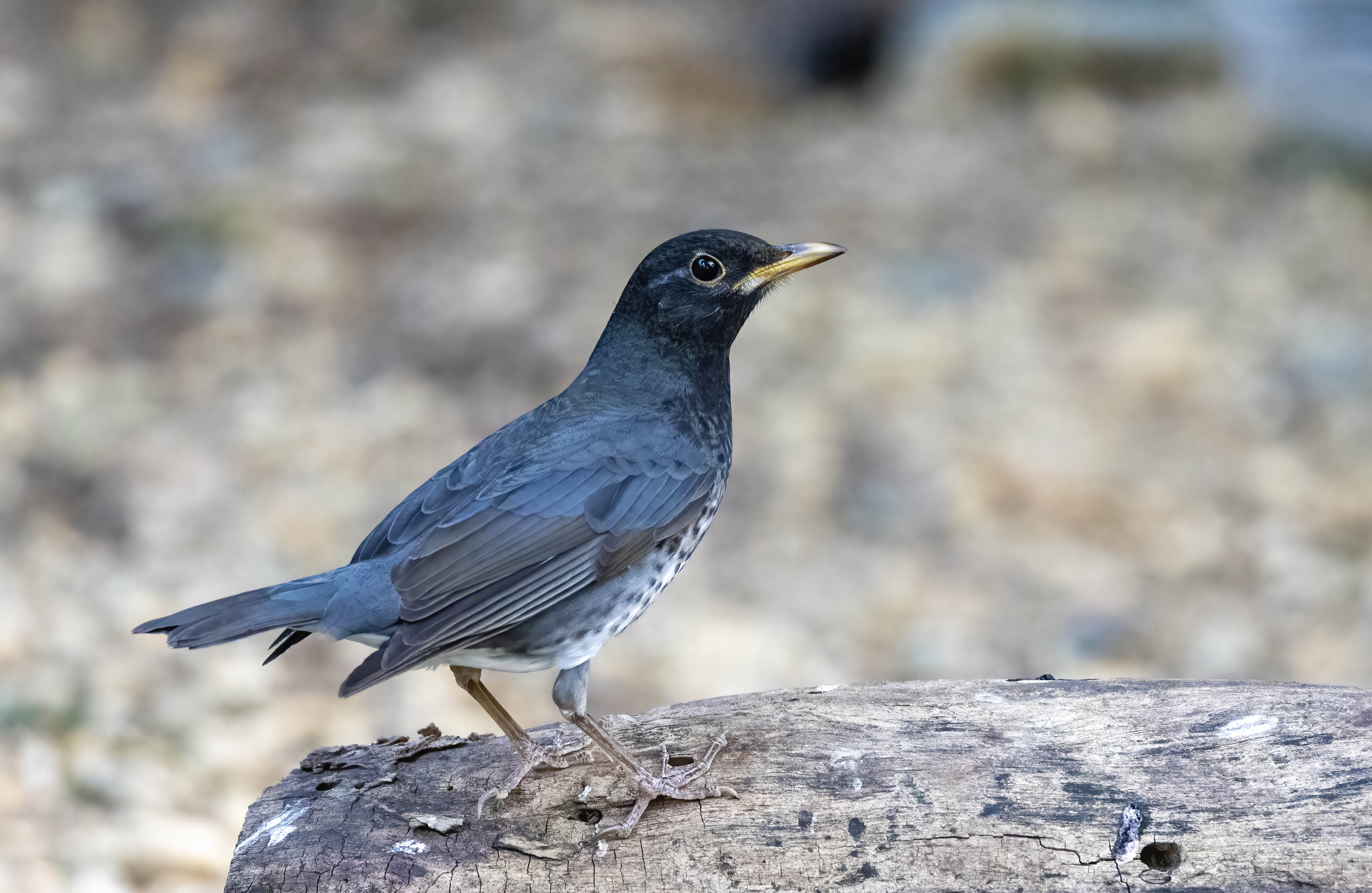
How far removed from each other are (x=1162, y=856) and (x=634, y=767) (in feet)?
5.03

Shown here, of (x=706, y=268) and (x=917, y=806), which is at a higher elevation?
(x=706, y=268)

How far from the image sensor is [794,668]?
673 centimetres

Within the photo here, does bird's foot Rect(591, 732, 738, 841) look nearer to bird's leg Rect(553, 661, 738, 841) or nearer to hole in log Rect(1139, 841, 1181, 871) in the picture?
bird's leg Rect(553, 661, 738, 841)

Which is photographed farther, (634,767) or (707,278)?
(707,278)

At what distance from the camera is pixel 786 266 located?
4379 millimetres

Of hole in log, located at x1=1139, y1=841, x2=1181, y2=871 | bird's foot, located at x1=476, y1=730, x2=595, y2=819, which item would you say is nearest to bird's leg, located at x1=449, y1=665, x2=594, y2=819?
bird's foot, located at x1=476, y1=730, x2=595, y2=819

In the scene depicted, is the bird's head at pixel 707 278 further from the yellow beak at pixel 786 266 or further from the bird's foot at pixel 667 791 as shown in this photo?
the bird's foot at pixel 667 791

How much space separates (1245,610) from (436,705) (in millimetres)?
4592

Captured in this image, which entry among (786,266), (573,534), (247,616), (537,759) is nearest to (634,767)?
(537,759)

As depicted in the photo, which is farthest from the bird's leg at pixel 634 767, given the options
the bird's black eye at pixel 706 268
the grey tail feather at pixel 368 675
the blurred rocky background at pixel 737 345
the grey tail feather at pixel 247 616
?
the blurred rocky background at pixel 737 345

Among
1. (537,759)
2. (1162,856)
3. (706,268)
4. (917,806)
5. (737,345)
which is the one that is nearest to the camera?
(1162,856)

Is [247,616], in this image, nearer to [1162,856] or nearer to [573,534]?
[573,534]

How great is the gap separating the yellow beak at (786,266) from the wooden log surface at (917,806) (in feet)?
4.78

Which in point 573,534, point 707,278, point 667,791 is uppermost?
point 707,278
